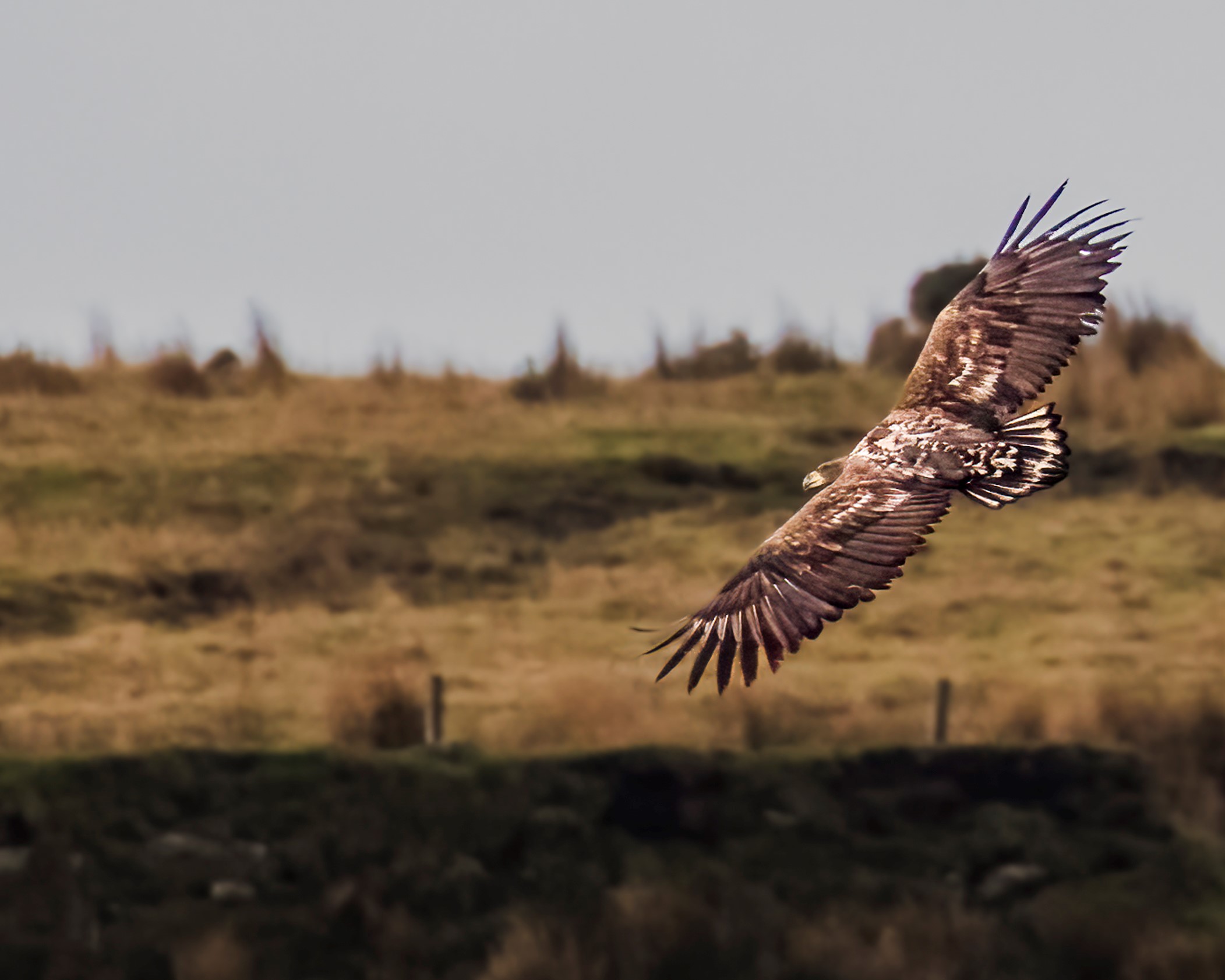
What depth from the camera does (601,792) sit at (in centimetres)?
2080

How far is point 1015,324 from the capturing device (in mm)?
7496

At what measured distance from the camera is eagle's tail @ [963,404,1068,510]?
21.3 ft

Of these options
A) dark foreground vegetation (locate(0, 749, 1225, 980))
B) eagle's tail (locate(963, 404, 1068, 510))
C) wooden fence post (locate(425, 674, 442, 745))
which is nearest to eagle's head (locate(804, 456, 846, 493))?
eagle's tail (locate(963, 404, 1068, 510))

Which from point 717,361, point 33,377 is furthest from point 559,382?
point 33,377

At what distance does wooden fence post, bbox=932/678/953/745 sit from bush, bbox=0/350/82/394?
16.7m

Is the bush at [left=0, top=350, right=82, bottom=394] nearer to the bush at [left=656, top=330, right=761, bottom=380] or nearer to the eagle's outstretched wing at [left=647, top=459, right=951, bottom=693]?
the bush at [left=656, top=330, right=761, bottom=380]

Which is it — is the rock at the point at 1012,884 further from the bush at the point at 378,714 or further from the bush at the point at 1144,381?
the bush at the point at 1144,381

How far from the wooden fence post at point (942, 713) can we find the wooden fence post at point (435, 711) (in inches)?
229

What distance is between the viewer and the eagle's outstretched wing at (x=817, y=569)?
6.41m

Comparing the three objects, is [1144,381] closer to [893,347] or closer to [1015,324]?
[893,347]

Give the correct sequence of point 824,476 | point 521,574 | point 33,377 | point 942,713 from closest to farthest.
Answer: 1. point 824,476
2. point 942,713
3. point 521,574
4. point 33,377

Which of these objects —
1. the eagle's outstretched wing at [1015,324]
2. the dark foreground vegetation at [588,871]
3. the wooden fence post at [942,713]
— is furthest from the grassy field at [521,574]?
the eagle's outstretched wing at [1015,324]

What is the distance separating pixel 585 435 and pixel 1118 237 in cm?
2296

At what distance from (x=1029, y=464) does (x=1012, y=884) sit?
15038 mm
